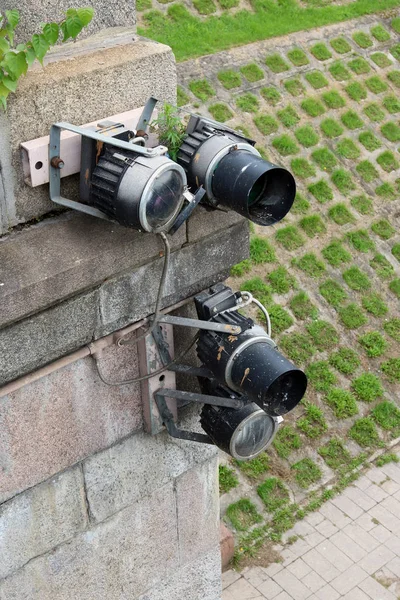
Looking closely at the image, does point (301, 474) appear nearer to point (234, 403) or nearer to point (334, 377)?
point (334, 377)

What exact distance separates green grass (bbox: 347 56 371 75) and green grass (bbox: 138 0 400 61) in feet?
2.39

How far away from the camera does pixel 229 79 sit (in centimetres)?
1073

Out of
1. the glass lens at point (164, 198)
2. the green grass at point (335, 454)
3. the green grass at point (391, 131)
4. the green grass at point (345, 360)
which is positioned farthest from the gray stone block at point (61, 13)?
the green grass at point (391, 131)

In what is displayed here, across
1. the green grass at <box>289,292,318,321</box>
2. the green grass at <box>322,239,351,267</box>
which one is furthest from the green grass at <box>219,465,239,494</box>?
the green grass at <box>322,239,351,267</box>

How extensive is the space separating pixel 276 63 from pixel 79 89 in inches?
334

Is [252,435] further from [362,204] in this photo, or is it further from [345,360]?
[362,204]

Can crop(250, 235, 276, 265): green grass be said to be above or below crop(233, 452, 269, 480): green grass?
above

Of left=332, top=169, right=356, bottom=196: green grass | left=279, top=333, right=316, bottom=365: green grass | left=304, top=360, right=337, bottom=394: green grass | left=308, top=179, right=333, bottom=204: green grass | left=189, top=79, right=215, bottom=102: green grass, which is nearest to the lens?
left=304, top=360, right=337, bottom=394: green grass

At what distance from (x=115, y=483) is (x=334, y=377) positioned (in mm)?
5238

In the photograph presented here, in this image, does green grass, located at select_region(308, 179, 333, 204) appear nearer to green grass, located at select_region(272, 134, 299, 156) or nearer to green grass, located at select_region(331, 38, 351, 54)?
green grass, located at select_region(272, 134, 299, 156)

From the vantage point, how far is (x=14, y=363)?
10.9ft

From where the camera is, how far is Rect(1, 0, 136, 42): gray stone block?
3.12 m

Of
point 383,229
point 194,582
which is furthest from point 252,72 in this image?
point 194,582

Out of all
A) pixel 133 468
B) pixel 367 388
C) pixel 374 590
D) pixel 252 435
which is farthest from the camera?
pixel 367 388
